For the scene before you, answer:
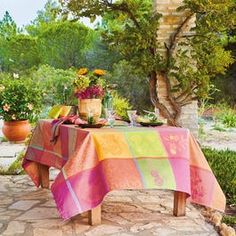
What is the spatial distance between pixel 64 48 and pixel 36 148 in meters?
11.7

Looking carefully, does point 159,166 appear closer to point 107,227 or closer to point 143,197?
point 107,227

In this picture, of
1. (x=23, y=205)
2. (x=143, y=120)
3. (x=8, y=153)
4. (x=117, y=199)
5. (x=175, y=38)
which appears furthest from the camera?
(x=175, y=38)

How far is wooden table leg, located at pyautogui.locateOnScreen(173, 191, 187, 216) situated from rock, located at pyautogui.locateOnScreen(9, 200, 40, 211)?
3.59 feet

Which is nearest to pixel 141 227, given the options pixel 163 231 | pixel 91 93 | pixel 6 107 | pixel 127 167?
pixel 163 231

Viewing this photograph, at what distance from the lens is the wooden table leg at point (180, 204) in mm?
3531

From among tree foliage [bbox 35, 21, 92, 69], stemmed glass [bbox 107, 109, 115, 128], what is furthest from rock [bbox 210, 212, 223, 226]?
tree foliage [bbox 35, 21, 92, 69]

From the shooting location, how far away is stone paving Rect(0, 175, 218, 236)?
321 centimetres

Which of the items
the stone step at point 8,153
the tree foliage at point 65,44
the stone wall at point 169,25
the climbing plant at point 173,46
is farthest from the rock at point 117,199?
the tree foliage at point 65,44

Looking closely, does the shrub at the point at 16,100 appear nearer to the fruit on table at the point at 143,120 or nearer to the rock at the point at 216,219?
the fruit on table at the point at 143,120

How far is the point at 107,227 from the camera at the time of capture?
3.29m

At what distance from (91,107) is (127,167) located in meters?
0.66

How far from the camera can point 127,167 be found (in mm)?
3197

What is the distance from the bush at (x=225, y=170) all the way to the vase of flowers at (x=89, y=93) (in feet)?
4.78

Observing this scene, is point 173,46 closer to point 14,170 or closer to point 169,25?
point 169,25
